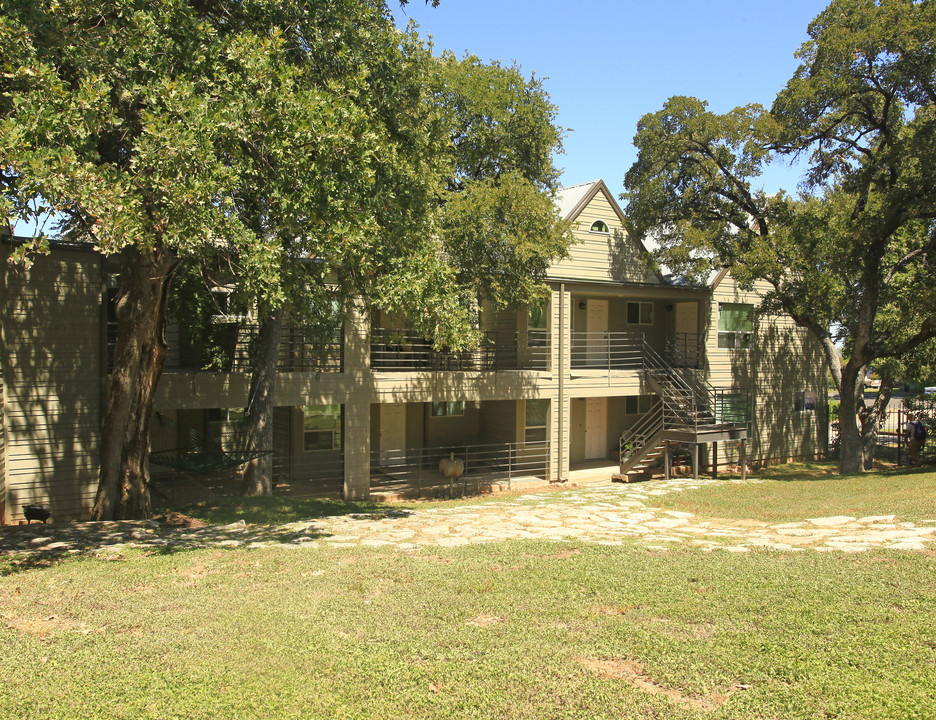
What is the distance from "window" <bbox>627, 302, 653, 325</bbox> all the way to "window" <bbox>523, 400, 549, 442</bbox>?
5.18 m

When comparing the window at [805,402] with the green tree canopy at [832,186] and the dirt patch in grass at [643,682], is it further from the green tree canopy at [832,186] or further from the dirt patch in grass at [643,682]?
the dirt patch in grass at [643,682]

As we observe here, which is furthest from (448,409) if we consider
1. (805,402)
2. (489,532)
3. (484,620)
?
(484,620)

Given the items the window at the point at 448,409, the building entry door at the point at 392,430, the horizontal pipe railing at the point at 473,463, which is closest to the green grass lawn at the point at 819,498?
the horizontal pipe railing at the point at 473,463

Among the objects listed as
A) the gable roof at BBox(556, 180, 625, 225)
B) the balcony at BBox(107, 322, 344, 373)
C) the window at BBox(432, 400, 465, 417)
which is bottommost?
the window at BBox(432, 400, 465, 417)

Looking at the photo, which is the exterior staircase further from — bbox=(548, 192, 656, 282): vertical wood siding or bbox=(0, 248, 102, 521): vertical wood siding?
bbox=(0, 248, 102, 521): vertical wood siding

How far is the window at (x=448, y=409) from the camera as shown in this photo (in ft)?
75.2

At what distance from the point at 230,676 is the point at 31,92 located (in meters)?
7.15

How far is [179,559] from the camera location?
357 inches

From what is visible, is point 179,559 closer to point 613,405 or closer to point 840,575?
point 840,575

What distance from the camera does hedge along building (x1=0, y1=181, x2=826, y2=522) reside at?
13844mm

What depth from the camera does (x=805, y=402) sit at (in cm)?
2827

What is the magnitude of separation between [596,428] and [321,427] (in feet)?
31.3

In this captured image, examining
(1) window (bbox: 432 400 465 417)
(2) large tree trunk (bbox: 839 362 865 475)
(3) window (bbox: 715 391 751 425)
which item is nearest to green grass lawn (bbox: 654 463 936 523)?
(2) large tree trunk (bbox: 839 362 865 475)

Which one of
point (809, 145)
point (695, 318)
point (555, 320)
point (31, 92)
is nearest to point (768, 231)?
point (809, 145)
